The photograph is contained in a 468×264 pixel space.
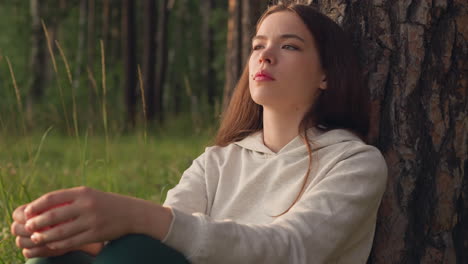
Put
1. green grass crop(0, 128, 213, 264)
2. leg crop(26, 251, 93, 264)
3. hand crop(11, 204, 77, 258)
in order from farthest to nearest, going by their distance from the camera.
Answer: green grass crop(0, 128, 213, 264) → leg crop(26, 251, 93, 264) → hand crop(11, 204, 77, 258)

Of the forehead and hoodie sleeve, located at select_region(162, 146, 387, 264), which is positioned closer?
hoodie sleeve, located at select_region(162, 146, 387, 264)

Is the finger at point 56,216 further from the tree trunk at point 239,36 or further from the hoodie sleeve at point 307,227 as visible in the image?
the tree trunk at point 239,36

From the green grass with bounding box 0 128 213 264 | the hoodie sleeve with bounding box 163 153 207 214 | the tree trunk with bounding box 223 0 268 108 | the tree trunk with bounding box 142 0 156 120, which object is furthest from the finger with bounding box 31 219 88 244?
the tree trunk with bounding box 142 0 156 120

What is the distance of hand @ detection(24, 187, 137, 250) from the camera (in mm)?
1550

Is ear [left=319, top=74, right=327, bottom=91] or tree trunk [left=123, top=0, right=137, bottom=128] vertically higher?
ear [left=319, top=74, right=327, bottom=91]

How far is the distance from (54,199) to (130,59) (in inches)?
483

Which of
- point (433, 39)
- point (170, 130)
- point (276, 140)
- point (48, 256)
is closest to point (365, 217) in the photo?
point (276, 140)

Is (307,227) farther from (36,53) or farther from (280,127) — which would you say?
(36,53)

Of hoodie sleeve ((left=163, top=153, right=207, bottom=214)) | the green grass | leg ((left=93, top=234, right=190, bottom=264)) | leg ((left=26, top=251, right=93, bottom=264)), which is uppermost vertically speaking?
leg ((left=93, top=234, right=190, bottom=264))

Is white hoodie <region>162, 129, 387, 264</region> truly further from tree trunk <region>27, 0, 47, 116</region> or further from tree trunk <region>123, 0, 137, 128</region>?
tree trunk <region>27, 0, 47, 116</region>

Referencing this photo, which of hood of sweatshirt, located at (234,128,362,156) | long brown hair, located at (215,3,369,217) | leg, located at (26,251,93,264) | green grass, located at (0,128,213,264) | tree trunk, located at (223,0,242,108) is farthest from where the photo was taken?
tree trunk, located at (223,0,242,108)

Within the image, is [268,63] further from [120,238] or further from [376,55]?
[120,238]

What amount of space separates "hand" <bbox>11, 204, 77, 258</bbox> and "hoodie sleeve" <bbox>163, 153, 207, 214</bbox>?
63 cm

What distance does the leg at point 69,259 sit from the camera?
5.82ft
